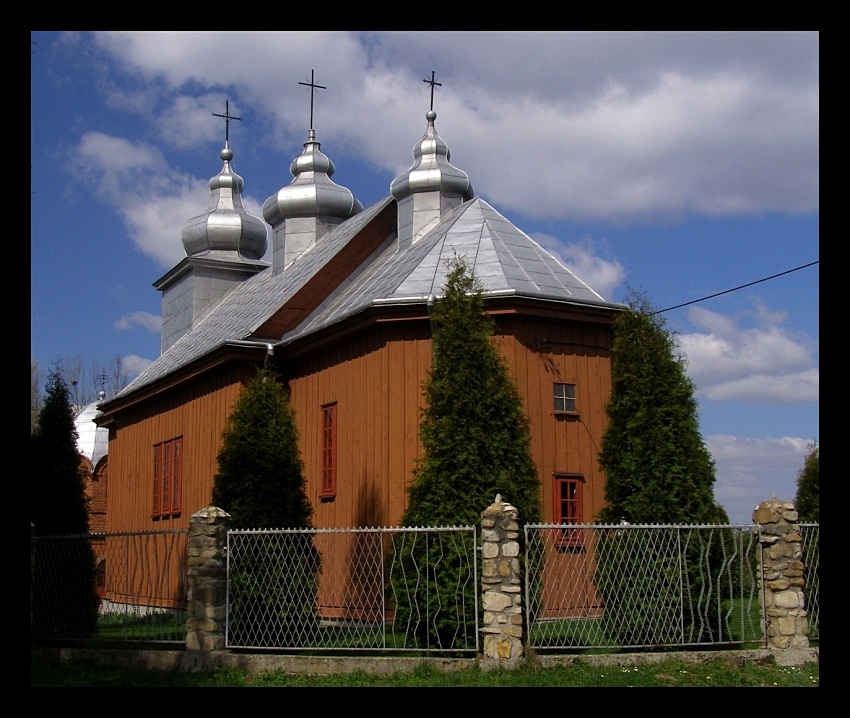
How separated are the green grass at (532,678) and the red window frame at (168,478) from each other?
925cm

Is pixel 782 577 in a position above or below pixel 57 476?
below

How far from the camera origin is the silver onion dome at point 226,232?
27.6 m

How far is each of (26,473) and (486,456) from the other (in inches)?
266

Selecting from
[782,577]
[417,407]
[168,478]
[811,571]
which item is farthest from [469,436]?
[168,478]

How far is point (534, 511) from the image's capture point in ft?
38.0

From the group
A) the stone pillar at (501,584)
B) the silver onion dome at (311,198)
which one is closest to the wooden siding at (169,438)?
the silver onion dome at (311,198)

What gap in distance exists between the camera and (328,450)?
1655 centimetres

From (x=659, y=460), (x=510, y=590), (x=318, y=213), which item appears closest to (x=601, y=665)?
(x=510, y=590)

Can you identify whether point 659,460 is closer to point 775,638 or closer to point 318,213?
point 775,638

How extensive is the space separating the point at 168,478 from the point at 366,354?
7.25 m

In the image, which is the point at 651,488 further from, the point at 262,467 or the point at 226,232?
the point at 226,232

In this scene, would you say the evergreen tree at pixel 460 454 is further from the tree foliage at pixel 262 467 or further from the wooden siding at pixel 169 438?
the wooden siding at pixel 169 438
